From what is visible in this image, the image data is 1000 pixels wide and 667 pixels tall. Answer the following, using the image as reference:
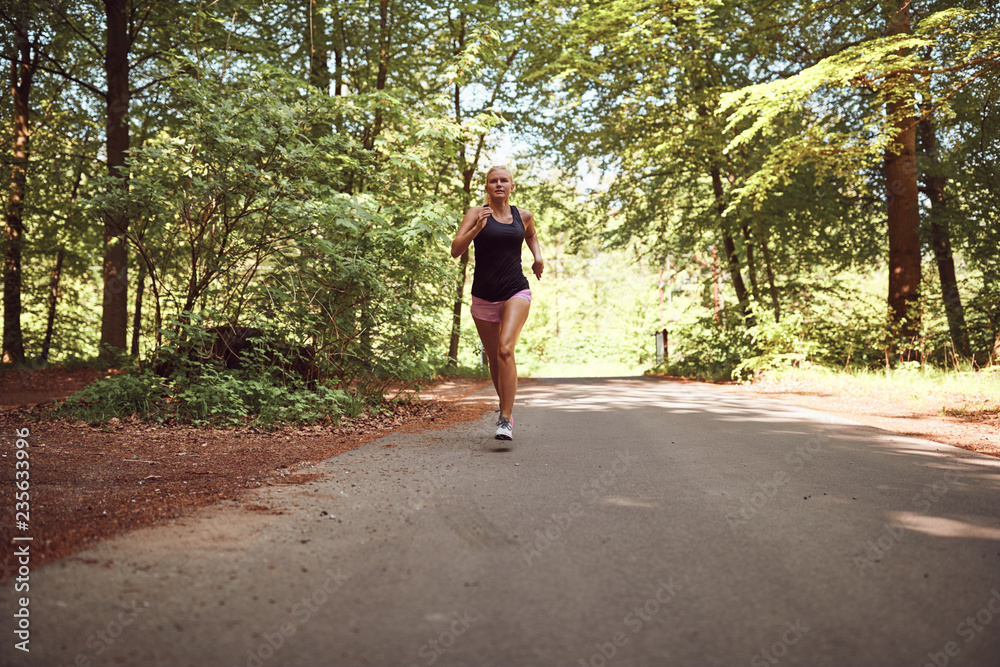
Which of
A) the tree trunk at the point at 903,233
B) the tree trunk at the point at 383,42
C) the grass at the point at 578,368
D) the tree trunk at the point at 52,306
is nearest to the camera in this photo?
the tree trunk at the point at 903,233

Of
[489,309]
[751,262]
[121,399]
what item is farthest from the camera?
[751,262]

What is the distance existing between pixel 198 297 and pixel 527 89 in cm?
1416

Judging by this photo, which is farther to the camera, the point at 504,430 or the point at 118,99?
the point at 118,99

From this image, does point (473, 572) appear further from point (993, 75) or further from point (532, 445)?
point (993, 75)

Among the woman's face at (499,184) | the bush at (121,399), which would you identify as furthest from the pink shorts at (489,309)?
the bush at (121,399)

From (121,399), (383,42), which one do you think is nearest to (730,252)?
(383,42)

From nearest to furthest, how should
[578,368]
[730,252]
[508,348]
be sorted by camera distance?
[508,348] → [730,252] → [578,368]

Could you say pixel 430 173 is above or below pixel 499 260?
above

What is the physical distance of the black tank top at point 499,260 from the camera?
575 centimetres

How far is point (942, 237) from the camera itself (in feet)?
49.6

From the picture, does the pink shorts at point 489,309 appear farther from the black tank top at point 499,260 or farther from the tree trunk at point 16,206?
the tree trunk at point 16,206

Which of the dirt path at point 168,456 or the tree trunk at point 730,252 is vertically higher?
the tree trunk at point 730,252

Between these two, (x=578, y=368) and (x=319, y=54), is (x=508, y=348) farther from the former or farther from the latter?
(x=578, y=368)

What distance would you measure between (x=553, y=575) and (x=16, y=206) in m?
16.5
